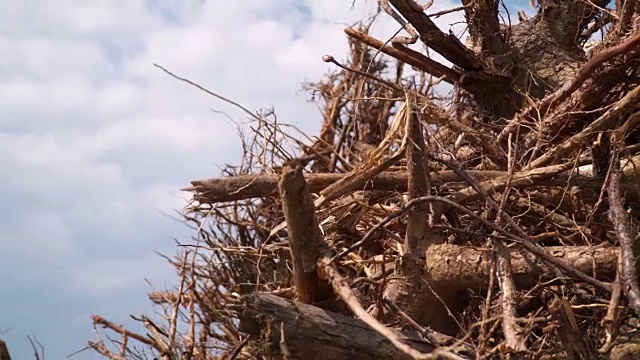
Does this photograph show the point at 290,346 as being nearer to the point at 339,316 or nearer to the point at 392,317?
the point at 339,316

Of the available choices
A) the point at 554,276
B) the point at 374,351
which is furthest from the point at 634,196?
the point at 374,351

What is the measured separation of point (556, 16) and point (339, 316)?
1.91 metres

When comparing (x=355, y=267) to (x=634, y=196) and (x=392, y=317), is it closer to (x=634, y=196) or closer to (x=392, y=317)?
(x=392, y=317)

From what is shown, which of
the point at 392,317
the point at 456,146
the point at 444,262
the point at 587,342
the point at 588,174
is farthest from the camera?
the point at 456,146

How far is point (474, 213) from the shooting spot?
1704mm

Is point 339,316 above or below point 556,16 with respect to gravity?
below

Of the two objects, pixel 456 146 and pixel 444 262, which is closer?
pixel 444 262

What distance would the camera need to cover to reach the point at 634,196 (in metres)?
2.11

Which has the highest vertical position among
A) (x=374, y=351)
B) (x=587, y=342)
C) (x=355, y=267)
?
(x=355, y=267)

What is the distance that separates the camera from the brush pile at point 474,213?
157cm

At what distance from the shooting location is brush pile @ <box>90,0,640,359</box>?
1.57 metres

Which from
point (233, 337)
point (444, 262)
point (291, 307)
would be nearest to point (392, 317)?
point (444, 262)

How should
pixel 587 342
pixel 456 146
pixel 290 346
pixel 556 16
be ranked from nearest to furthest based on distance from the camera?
pixel 290 346
pixel 587 342
pixel 456 146
pixel 556 16

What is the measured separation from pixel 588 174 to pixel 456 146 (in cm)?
53
